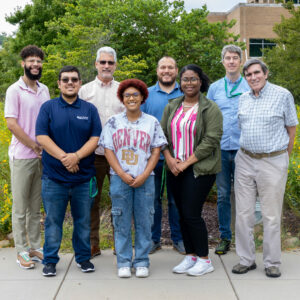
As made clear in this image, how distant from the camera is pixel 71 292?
13.4 feet

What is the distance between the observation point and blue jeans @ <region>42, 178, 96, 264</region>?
440 cm

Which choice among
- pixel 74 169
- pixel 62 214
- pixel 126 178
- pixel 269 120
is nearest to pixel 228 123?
pixel 269 120

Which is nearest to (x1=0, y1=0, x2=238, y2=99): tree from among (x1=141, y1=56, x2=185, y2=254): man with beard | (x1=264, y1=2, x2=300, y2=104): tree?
(x1=264, y1=2, x2=300, y2=104): tree

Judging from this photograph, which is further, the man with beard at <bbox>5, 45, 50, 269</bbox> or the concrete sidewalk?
the man with beard at <bbox>5, 45, 50, 269</bbox>

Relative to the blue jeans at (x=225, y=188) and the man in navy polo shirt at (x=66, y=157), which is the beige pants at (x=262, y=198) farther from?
the man in navy polo shirt at (x=66, y=157)

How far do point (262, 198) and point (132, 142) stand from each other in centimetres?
149

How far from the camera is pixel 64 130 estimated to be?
432cm

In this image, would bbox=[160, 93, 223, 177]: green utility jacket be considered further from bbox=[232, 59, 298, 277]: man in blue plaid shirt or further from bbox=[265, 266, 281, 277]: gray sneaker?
bbox=[265, 266, 281, 277]: gray sneaker

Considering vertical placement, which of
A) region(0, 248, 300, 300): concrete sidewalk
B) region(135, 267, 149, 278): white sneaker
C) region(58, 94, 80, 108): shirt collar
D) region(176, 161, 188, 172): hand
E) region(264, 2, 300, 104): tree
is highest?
region(264, 2, 300, 104): tree

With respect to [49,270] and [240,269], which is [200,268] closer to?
[240,269]

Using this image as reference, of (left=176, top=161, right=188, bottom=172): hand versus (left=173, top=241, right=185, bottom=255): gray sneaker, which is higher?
(left=176, top=161, right=188, bottom=172): hand

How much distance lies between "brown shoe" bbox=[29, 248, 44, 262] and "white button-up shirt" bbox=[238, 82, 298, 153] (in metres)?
2.64

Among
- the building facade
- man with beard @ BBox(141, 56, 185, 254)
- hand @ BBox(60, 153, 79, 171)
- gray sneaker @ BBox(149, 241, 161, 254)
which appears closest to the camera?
hand @ BBox(60, 153, 79, 171)

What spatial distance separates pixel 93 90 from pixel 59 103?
702mm
